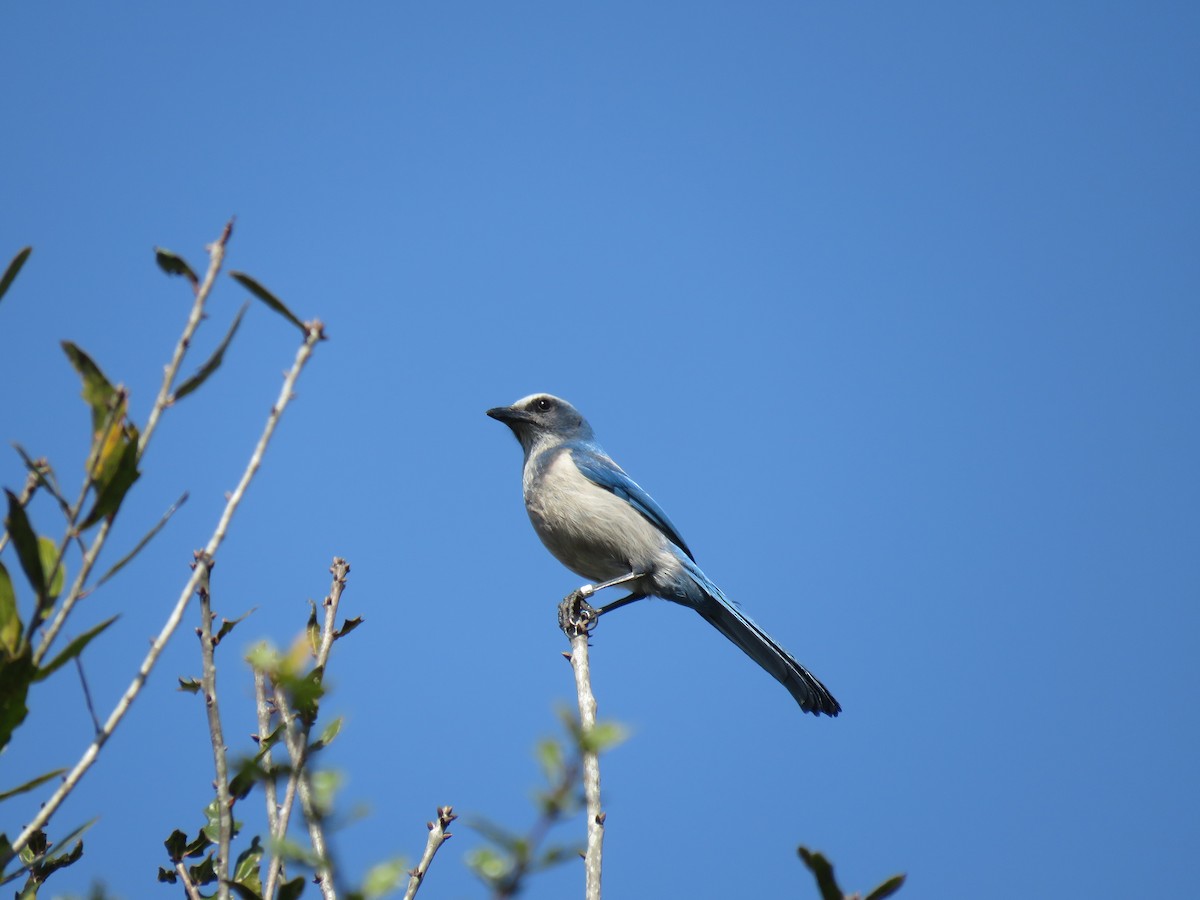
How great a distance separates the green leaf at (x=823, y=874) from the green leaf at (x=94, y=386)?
1.35 m

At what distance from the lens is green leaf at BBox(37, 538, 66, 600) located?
161 cm

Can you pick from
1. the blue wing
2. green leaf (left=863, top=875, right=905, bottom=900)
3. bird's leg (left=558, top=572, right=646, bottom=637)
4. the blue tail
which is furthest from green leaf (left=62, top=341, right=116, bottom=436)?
the blue wing

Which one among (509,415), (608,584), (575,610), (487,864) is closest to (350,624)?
(487,864)

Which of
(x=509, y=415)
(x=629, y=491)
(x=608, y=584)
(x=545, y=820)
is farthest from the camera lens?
(x=509, y=415)

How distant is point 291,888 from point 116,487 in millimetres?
850

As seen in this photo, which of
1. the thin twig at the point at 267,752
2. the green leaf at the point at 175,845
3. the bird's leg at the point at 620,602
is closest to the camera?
the thin twig at the point at 267,752

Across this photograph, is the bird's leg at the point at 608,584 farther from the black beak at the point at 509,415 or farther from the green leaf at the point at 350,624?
the green leaf at the point at 350,624

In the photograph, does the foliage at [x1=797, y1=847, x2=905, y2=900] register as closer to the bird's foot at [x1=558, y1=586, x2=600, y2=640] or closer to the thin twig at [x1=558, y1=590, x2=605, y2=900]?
the thin twig at [x1=558, y1=590, x2=605, y2=900]

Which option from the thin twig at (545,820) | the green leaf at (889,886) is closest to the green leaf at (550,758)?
the thin twig at (545,820)

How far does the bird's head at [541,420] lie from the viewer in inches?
334

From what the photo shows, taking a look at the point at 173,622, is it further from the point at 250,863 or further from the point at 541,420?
the point at 541,420

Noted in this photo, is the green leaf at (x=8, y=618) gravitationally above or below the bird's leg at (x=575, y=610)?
below

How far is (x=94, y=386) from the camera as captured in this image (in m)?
1.76

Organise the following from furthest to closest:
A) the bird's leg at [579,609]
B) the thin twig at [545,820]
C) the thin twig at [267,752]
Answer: the bird's leg at [579,609]
the thin twig at [267,752]
the thin twig at [545,820]
